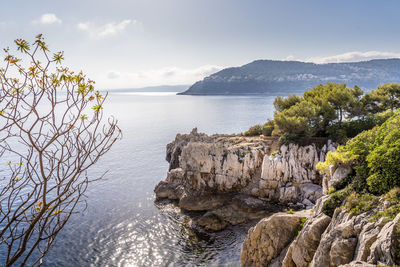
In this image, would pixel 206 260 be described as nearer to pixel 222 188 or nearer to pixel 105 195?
pixel 222 188

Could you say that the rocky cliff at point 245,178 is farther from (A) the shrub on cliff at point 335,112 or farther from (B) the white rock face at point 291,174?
(A) the shrub on cliff at point 335,112

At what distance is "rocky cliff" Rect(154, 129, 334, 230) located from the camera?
31781mm

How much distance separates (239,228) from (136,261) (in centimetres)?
1131

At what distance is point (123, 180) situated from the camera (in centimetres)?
4162

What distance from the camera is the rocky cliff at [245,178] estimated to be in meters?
31.8

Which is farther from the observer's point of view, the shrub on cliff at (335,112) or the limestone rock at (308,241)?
the shrub on cliff at (335,112)

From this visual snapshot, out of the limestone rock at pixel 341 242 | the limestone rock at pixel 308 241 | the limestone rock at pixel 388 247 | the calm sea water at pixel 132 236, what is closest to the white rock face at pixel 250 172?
the calm sea water at pixel 132 236

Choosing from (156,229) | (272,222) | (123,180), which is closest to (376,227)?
(272,222)

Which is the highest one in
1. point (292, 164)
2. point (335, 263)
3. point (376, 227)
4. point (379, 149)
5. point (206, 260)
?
point (379, 149)

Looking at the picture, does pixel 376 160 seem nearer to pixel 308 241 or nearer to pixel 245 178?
pixel 308 241

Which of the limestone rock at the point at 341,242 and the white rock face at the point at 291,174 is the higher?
the limestone rock at the point at 341,242

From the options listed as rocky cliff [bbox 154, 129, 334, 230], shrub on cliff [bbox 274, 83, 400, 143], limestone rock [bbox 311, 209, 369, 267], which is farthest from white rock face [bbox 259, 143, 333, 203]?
limestone rock [bbox 311, 209, 369, 267]

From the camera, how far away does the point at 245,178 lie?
35062 mm

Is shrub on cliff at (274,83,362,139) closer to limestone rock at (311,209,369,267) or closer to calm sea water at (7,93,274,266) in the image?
calm sea water at (7,93,274,266)
